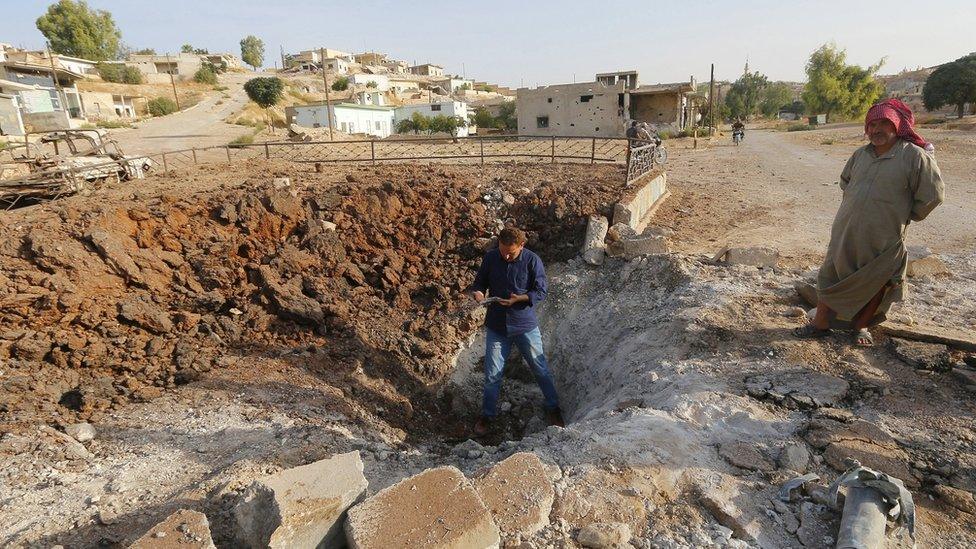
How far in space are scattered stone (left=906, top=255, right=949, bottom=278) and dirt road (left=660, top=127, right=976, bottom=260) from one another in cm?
104

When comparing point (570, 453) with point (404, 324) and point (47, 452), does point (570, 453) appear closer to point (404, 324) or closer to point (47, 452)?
point (47, 452)

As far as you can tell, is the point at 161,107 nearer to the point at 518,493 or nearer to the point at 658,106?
the point at 658,106

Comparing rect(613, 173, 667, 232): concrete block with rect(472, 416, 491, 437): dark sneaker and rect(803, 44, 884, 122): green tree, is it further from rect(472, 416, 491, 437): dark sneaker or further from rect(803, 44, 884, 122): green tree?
rect(803, 44, 884, 122): green tree

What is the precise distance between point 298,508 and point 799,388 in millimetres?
3319

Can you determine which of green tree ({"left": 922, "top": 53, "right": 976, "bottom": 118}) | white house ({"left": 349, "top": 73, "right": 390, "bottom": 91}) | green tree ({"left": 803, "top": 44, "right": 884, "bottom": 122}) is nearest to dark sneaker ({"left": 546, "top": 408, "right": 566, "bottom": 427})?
green tree ({"left": 922, "top": 53, "right": 976, "bottom": 118})

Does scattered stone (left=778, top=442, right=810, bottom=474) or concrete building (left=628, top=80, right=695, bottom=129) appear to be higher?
concrete building (left=628, top=80, right=695, bottom=129)

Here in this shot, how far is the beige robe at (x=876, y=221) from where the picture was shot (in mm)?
3447

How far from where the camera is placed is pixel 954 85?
33969 millimetres

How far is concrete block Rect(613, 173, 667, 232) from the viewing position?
7.62 m

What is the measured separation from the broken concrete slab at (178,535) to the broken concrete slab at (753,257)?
5723 millimetres

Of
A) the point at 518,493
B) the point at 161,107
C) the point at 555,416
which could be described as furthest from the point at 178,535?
the point at 161,107

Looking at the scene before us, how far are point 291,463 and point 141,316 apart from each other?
118 inches

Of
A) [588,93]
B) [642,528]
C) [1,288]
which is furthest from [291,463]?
[588,93]

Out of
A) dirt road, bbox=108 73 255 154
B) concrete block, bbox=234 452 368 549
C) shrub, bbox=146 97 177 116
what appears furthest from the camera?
shrub, bbox=146 97 177 116
